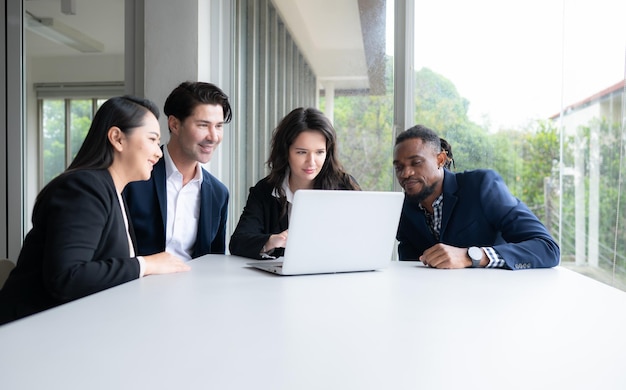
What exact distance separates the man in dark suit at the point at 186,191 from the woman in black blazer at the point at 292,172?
20 centimetres

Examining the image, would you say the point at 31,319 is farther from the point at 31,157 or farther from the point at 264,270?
the point at 31,157

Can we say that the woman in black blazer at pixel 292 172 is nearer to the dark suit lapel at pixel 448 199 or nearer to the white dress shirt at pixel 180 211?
the white dress shirt at pixel 180 211

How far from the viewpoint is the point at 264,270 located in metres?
1.75

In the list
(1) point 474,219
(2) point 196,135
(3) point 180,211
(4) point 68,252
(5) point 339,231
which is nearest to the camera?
(4) point 68,252

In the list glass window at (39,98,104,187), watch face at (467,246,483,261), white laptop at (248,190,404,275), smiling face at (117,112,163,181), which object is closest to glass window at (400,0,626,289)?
watch face at (467,246,483,261)

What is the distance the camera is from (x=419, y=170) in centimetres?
237

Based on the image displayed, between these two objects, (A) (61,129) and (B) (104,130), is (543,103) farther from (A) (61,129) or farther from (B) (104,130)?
(A) (61,129)

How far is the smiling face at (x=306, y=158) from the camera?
2531 millimetres

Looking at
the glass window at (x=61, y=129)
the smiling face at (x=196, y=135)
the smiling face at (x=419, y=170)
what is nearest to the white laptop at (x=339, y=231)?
the smiling face at (x=419, y=170)

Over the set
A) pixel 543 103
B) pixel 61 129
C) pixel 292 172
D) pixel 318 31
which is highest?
pixel 318 31

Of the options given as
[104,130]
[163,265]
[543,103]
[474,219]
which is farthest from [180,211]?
[543,103]

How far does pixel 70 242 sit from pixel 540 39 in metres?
2.66

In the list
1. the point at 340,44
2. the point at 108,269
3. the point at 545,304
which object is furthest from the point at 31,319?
the point at 340,44

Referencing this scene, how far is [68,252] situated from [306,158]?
4.14ft
